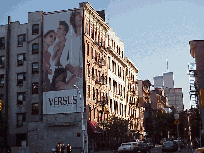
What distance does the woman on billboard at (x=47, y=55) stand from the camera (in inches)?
2197

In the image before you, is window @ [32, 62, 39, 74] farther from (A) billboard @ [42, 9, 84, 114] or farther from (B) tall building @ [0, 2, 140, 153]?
(A) billboard @ [42, 9, 84, 114]

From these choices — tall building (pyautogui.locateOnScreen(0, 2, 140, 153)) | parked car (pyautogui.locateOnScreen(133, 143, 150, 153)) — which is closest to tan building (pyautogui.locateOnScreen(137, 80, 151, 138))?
tall building (pyautogui.locateOnScreen(0, 2, 140, 153))

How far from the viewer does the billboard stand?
5409cm

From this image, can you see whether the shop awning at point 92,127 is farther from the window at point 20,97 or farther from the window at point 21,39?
the window at point 21,39

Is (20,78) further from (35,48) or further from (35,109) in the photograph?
(35,109)

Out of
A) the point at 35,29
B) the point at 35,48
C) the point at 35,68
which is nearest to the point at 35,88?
the point at 35,68

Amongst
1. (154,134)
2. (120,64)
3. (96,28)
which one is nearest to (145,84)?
(154,134)

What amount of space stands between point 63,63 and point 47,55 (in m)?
3.42

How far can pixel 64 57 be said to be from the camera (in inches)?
2183

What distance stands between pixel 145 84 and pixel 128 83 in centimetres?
2980

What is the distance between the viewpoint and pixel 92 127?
5269 cm

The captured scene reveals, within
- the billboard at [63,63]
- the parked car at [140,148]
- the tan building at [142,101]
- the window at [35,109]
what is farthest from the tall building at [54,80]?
the tan building at [142,101]

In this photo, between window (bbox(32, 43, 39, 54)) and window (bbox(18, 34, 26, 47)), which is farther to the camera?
window (bbox(18, 34, 26, 47))

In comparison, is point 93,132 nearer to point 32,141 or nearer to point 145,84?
point 32,141
